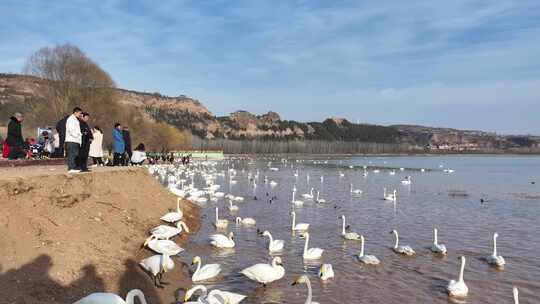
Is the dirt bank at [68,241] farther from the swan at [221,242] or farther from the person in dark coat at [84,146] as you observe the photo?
the swan at [221,242]

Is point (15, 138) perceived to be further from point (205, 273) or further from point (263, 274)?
point (263, 274)

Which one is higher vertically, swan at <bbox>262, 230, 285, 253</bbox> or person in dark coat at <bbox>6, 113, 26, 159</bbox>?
person in dark coat at <bbox>6, 113, 26, 159</bbox>

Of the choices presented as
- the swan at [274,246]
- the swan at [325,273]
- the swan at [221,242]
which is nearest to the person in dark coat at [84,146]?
the swan at [221,242]

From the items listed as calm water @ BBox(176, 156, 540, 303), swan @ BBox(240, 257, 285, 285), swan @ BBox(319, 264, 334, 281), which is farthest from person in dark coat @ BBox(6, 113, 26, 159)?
swan @ BBox(319, 264, 334, 281)

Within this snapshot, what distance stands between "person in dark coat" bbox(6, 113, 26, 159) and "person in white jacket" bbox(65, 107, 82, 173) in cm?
379

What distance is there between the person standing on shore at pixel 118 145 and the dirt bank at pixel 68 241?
5.69 metres

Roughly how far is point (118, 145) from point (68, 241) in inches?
444

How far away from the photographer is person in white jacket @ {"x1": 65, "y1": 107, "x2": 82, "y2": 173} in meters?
14.5

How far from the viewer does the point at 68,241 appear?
1147 cm

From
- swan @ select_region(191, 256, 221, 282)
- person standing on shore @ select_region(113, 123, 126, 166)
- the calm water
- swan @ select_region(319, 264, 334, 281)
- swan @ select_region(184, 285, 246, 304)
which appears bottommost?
the calm water

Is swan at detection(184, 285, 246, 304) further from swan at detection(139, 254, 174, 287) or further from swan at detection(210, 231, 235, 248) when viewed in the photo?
swan at detection(210, 231, 235, 248)

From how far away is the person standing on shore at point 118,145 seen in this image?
2136 centimetres

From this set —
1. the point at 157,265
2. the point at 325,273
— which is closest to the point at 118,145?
the point at 157,265

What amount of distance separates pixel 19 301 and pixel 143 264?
3.26 metres
